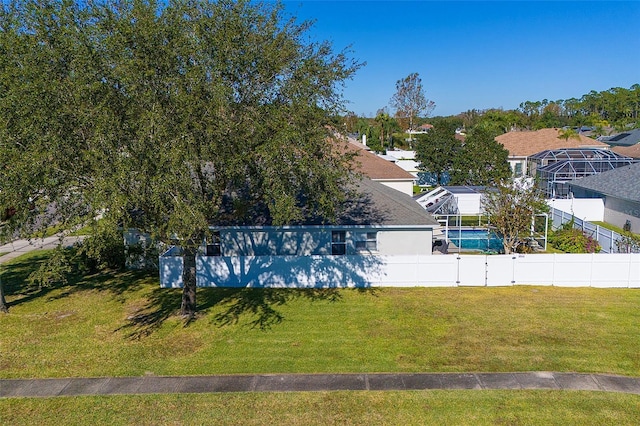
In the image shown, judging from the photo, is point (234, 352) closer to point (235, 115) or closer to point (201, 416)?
point (201, 416)

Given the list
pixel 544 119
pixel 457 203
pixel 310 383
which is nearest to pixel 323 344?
pixel 310 383

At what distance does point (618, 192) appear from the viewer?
31.5 m

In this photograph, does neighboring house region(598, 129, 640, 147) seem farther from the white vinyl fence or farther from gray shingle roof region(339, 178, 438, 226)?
gray shingle roof region(339, 178, 438, 226)

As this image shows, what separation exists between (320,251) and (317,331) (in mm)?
6395

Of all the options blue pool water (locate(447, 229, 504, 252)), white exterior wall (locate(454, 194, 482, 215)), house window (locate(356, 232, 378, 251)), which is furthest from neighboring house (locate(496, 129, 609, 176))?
house window (locate(356, 232, 378, 251))

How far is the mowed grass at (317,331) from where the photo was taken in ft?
42.9

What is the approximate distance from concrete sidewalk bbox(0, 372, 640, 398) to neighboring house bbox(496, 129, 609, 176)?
132ft

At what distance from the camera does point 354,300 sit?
59.3 ft

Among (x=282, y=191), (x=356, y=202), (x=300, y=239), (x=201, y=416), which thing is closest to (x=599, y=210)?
(x=356, y=202)

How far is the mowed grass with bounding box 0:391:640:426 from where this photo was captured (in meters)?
10.5

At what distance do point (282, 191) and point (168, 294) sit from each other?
8.00 meters

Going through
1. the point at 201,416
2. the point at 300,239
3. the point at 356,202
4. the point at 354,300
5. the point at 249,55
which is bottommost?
the point at 201,416

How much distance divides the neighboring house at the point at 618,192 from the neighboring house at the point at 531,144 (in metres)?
13.7

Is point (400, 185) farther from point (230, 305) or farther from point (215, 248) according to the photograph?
point (230, 305)
